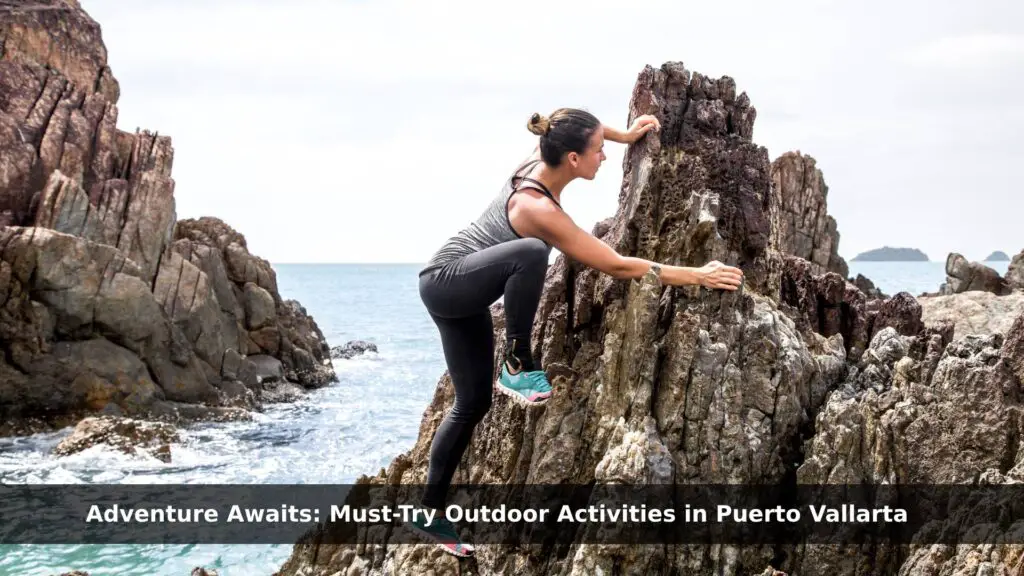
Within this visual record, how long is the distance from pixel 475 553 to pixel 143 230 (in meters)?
24.4

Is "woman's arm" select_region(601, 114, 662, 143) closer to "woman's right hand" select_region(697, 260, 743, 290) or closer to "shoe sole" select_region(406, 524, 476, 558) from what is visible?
"woman's right hand" select_region(697, 260, 743, 290)

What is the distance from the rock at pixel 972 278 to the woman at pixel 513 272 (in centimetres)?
2777

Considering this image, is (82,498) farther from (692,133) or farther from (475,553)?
(692,133)

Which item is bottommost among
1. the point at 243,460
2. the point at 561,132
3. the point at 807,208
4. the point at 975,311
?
the point at 243,460

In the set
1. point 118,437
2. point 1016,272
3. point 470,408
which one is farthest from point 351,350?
point 470,408

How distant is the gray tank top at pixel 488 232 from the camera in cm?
599

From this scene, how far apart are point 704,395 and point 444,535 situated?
2348 millimetres

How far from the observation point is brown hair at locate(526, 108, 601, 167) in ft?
19.3

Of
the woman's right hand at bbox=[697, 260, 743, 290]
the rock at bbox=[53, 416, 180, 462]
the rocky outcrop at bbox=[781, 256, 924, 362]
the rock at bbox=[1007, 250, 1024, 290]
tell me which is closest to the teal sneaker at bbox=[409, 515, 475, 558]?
the woman's right hand at bbox=[697, 260, 743, 290]

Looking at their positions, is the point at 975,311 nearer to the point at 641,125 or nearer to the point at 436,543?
the point at 641,125

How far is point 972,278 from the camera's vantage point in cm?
2988

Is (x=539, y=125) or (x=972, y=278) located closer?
(x=539, y=125)

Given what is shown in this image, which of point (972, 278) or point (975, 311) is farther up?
point (972, 278)

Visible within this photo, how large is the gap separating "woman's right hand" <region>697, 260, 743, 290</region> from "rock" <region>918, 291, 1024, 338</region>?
43.0 feet
